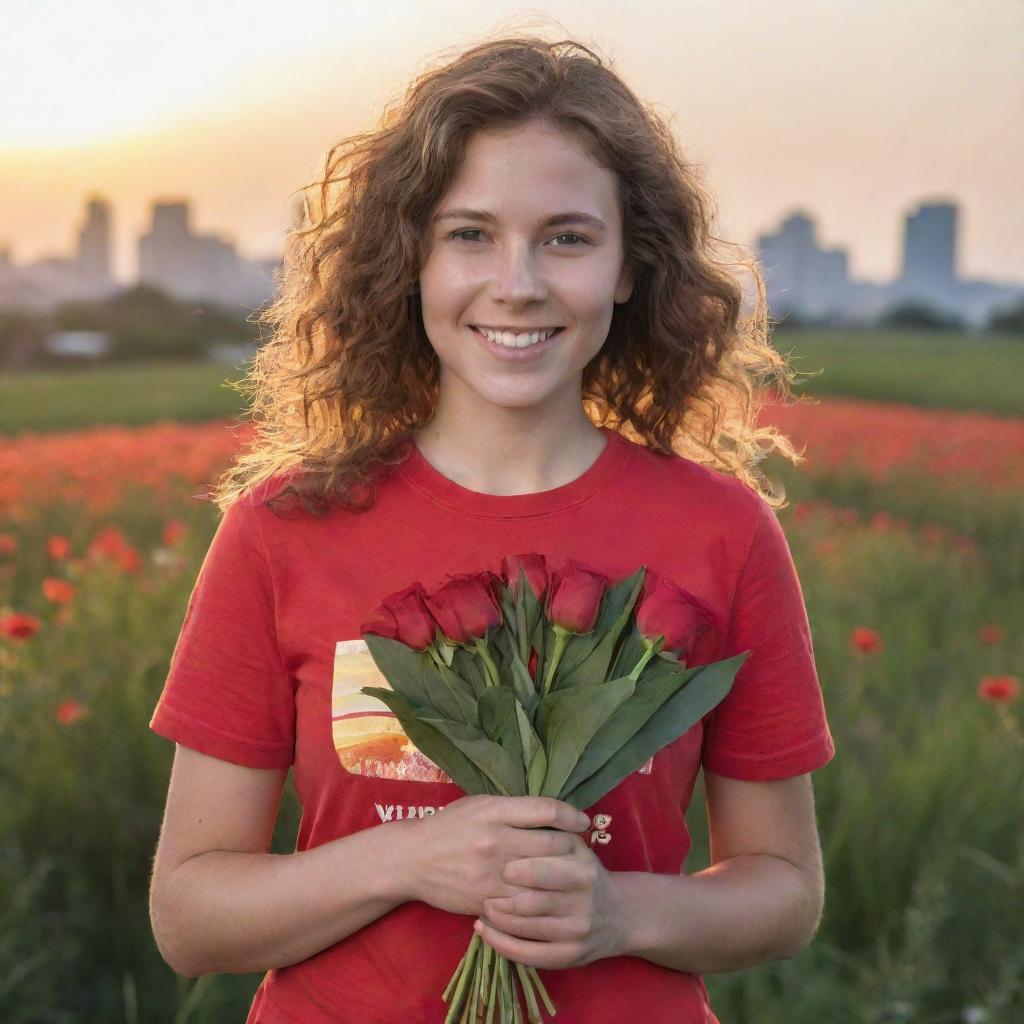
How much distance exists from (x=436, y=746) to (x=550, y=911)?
0.19 m

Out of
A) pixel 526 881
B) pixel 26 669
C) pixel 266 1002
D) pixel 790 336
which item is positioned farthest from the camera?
pixel 790 336

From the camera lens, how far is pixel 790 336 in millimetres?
10484

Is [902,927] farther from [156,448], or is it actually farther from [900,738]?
[156,448]

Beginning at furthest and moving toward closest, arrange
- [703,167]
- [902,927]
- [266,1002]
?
[902,927], [703,167], [266,1002]

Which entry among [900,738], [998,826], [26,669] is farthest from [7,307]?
[998,826]

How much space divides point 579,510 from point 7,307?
699 cm

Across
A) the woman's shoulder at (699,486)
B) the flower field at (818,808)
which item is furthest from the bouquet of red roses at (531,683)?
the flower field at (818,808)

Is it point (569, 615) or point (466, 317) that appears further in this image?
Result: point (466, 317)

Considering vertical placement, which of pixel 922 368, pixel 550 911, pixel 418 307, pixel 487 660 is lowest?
pixel 922 368

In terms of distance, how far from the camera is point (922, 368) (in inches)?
437

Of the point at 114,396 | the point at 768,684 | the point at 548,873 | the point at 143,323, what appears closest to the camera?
the point at 548,873

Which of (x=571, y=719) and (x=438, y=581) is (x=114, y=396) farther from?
(x=571, y=719)

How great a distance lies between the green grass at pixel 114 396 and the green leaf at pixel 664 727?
22.4ft

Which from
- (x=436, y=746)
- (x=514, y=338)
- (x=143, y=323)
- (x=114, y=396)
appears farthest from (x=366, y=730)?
(x=143, y=323)
